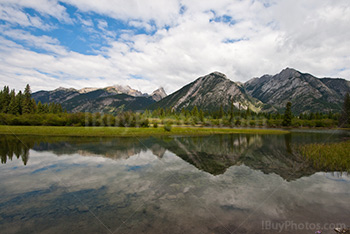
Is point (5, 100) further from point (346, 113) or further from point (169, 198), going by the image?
point (346, 113)

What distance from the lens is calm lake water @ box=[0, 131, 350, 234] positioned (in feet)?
35.8

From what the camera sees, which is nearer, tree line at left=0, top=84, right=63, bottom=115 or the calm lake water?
the calm lake water

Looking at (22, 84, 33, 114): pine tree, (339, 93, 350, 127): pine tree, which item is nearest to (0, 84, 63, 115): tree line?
(22, 84, 33, 114): pine tree

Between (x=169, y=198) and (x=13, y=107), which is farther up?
(x=13, y=107)

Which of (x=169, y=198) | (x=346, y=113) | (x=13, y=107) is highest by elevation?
(x=13, y=107)

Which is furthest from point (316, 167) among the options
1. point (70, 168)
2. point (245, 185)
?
point (70, 168)

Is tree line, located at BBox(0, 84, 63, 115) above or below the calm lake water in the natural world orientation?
above

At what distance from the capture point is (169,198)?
48.9 feet

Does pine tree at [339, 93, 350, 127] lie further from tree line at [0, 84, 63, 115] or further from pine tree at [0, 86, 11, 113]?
pine tree at [0, 86, 11, 113]

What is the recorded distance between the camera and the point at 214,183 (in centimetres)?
1894

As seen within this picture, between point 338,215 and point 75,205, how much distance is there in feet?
63.6

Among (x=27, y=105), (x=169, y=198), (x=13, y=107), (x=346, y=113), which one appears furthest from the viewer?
(x=27, y=105)

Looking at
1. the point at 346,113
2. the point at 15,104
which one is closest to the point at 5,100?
the point at 15,104

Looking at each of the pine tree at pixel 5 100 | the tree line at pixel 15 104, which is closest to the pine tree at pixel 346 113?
the tree line at pixel 15 104
